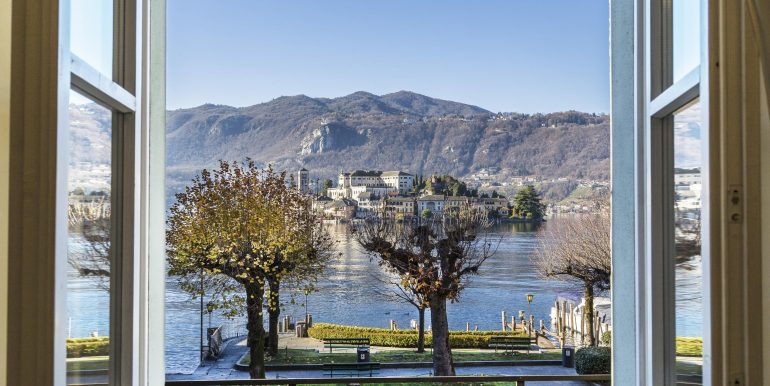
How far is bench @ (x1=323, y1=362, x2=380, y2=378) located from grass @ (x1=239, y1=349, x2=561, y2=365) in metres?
0.04

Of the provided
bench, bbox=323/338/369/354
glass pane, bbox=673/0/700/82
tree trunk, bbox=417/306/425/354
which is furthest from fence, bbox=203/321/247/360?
glass pane, bbox=673/0/700/82

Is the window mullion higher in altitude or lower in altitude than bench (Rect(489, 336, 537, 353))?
higher

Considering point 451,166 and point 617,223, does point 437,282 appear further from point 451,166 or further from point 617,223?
point 617,223

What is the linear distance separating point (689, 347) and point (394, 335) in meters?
3.55

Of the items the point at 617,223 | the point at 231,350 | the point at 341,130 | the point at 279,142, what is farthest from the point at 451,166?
the point at 617,223

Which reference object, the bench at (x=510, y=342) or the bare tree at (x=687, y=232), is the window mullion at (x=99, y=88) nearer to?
the bare tree at (x=687, y=232)

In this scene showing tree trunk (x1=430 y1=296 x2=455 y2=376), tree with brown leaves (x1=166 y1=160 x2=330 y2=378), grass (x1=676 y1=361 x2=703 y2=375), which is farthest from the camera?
tree trunk (x1=430 y1=296 x2=455 y2=376)

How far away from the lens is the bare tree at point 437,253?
446cm

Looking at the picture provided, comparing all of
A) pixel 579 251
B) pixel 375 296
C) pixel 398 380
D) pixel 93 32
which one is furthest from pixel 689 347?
pixel 579 251

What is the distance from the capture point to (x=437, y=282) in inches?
178

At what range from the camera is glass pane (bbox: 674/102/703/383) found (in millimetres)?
906

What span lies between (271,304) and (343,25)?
1.93m

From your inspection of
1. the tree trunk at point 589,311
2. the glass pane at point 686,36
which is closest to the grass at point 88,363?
the glass pane at point 686,36
